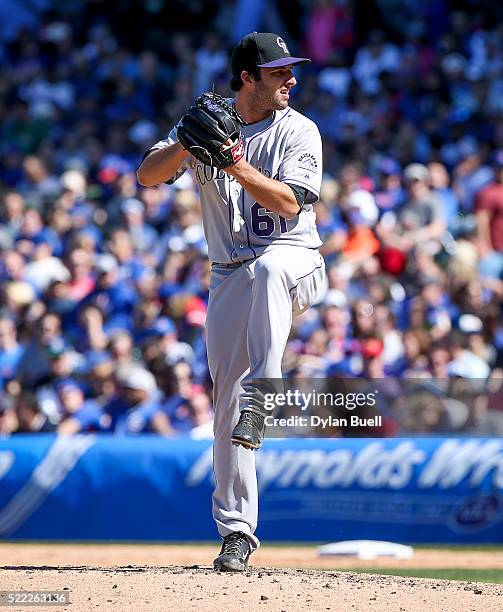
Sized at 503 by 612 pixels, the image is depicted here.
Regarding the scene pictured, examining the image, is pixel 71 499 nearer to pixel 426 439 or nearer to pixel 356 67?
pixel 426 439

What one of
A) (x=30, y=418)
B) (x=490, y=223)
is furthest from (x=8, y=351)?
(x=490, y=223)

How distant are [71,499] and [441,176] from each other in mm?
4713

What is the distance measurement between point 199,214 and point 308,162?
21.9ft

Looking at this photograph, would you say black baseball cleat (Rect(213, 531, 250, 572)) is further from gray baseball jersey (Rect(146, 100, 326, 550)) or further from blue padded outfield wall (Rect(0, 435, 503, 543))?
blue padded outfield wall (Rect(0, 435, 503, 543))

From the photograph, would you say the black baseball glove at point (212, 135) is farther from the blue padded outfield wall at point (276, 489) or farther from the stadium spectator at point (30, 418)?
the stadium spectator at point (30, 418)

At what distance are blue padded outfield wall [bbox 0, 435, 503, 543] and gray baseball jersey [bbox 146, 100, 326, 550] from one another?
3205 mm

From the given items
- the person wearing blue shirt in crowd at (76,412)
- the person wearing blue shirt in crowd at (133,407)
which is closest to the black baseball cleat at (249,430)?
the person wearing blue shirt in crowd at (133,407)

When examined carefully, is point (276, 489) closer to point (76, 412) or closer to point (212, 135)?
point (76, 412)

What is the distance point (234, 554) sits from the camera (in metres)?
5.98

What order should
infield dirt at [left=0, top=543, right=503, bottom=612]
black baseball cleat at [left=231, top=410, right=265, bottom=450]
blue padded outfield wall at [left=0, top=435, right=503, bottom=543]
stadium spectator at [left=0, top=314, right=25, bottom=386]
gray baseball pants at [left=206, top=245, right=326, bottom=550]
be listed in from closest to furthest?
1. infield dirt at [left=0, top=543, right=503, bottom=612]
2. black baseball cleat at [left=231, top=410, right=265, bottom=450]
3. gray baseball pants at [left=206, top=245, right=326, bottom=550]
4. blue padded outfield wall at [left=0, top=435, right=503, bottom=543]
5. stadium spectator at [left=0, top=314, right=25, bottom=386]

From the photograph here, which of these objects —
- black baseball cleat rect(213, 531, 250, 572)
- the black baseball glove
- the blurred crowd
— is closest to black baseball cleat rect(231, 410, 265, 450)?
black baseball cleat rect(213, 531, 250, 572)

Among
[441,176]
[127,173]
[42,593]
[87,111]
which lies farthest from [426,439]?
[87,111]

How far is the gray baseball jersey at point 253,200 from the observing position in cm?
596

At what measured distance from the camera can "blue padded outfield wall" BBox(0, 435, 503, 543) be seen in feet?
30.3
